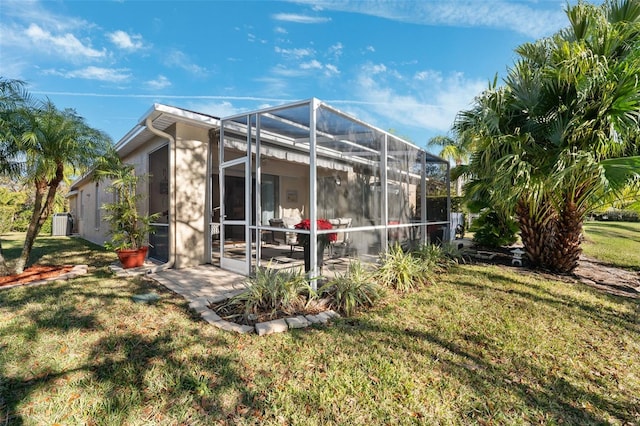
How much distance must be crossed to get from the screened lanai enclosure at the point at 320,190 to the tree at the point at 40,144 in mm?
2745

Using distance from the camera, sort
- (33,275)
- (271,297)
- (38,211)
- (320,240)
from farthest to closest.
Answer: (38,211) → (33,275) → (320,240) → (271,297)

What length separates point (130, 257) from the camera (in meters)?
6.68

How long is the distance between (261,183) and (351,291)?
3580mm

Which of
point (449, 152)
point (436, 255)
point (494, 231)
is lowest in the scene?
point (436, 255)

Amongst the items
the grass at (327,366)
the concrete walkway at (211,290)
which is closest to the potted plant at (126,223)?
the concrete walkway at (211,290)

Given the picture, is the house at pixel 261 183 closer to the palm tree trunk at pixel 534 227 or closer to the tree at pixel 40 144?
the tree at pixel 40 144

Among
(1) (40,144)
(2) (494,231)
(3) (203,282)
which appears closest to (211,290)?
(3) (203,282)

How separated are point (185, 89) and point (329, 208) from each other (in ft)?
35.1

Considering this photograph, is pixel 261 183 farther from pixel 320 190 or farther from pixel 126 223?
pixel 126 223

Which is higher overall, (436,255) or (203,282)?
(436,255)

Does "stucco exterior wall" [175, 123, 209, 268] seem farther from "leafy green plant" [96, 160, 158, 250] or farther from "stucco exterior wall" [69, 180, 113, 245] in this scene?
"stucco exterior wall" [69, 180, 113, 245]

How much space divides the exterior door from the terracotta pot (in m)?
2.03

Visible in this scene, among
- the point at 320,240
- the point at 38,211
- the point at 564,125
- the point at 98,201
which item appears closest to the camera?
the point at 320,240

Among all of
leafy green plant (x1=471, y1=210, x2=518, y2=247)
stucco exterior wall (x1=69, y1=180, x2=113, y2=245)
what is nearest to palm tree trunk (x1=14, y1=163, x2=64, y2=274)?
stucco exterior wall (x1=69, y1=180, x2=113, y2=245)
